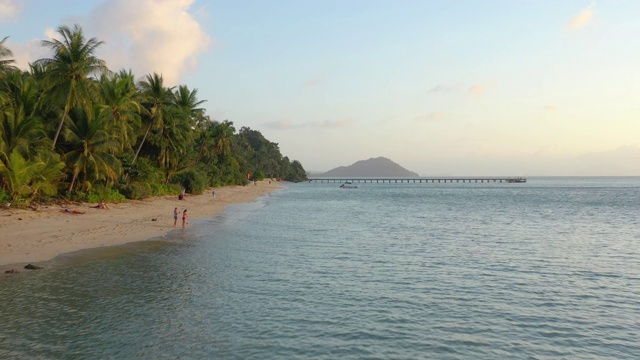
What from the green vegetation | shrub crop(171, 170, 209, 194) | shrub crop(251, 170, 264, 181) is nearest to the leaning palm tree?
the green vegetation

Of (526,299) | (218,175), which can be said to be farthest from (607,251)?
(218,175)

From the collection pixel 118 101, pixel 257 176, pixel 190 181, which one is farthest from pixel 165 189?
pixel 257 176

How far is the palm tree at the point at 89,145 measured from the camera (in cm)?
3303

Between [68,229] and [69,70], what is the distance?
13.1m

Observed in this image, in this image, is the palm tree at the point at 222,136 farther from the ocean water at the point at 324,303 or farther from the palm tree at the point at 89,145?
the ocean water at the point at 324,303

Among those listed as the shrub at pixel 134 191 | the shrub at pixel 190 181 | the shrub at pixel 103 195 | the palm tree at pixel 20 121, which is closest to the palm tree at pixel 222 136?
the shrub at pixel 190 181

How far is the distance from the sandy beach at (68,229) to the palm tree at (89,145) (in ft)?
8.97

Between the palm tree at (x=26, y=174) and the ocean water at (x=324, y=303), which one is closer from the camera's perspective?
the ocean water at (x=324, y=303)

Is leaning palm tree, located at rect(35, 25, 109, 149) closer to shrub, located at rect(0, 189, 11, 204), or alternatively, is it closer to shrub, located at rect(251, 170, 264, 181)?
shrub, located at rect(0, 189, 11, 204)

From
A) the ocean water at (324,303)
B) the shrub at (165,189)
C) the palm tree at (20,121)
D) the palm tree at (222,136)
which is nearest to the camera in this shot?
the ocean water at (324,303)

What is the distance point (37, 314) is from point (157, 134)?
40.9 m

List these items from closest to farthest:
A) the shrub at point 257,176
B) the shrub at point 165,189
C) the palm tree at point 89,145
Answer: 1. the palm tree at point 89,145
2. the shrub at point 165,189
3. the shrub at point 257,176

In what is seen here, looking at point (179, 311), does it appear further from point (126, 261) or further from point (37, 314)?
point (126, 261)

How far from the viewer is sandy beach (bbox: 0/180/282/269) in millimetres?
19248
